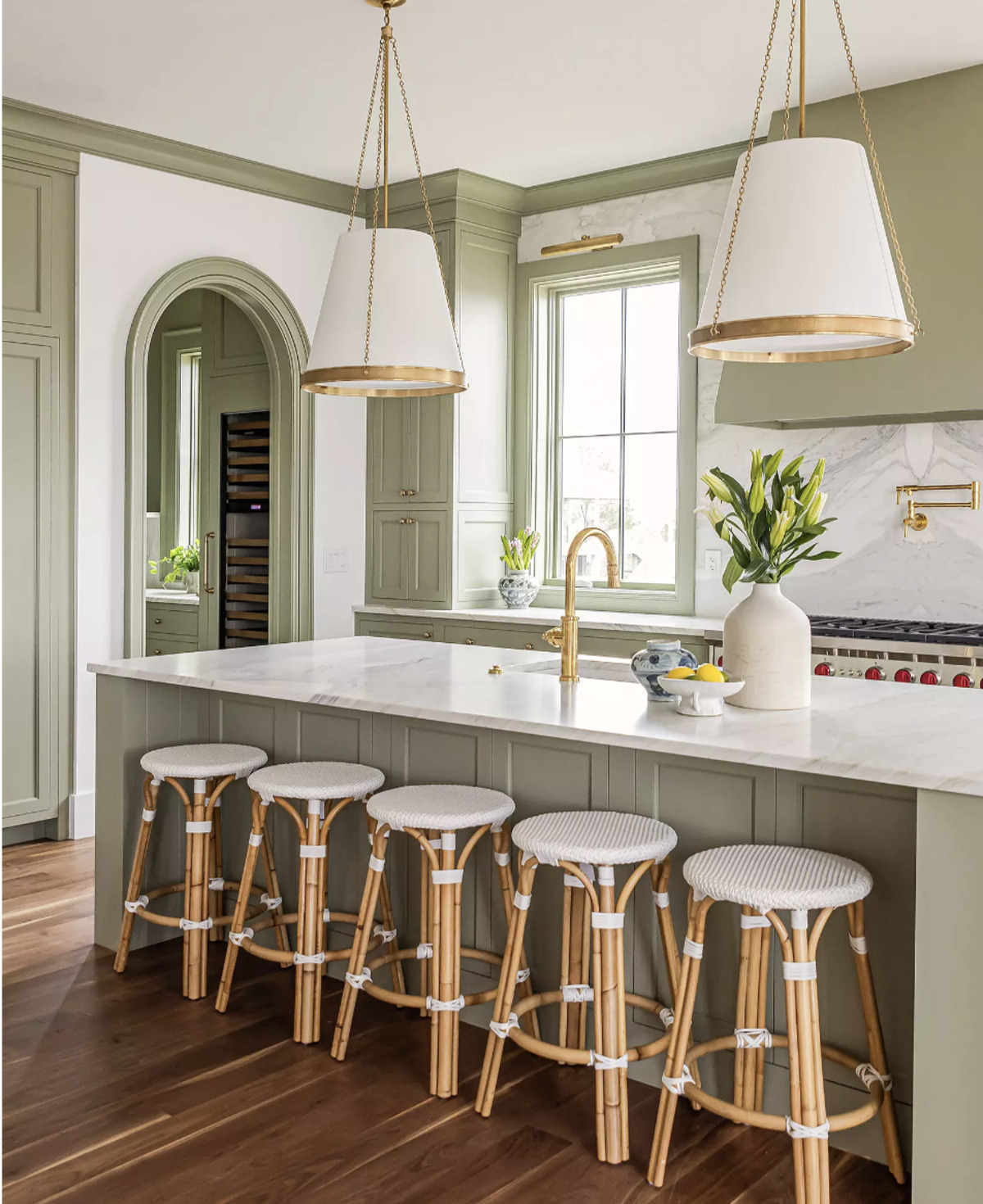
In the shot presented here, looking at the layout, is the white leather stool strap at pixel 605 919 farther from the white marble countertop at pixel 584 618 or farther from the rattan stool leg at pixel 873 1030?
the white marble countertop at pixel 584 618

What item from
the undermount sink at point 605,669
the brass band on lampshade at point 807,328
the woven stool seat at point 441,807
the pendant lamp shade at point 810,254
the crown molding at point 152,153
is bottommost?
the woven stool seat at point 441,807

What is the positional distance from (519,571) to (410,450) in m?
0.81

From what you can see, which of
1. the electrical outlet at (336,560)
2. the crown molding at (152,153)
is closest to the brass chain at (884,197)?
the crown molding at (152,153)

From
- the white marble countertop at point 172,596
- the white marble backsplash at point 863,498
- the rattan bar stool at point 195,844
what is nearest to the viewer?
the rattan bar stool at point 195,844

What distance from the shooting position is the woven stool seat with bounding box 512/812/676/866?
2.34 metres

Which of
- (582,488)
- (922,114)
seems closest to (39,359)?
(582,488)

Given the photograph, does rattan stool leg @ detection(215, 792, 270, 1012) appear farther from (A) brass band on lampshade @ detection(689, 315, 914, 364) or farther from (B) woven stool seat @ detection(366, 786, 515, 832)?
(A) brass band on lampshade @ detection(689, 315, 914, 364)

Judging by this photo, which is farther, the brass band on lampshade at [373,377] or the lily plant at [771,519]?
the brass band on lampshade at [373,377]

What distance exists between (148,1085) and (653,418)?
12.6ft

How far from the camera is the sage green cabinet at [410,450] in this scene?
564 cm

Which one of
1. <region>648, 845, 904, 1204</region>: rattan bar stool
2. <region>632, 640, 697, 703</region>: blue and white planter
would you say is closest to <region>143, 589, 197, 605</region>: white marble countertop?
<region>632, 640, 697, 703</region>: blue and white planter

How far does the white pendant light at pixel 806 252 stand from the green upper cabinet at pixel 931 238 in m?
1.85

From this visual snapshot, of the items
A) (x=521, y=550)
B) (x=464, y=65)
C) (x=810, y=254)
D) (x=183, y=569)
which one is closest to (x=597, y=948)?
(x=810, y=254)

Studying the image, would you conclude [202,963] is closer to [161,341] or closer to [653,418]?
[653,418]
